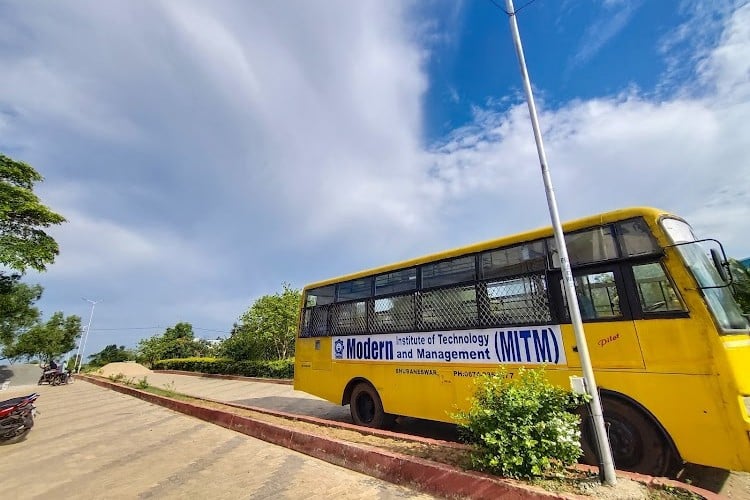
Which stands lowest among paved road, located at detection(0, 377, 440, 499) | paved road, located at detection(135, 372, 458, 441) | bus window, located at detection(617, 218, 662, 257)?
paved road, located at detection(0, 377, 440, 499)

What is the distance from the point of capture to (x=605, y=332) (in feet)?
14.4

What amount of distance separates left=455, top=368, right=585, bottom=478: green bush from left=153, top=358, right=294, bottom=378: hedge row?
16.2 metres

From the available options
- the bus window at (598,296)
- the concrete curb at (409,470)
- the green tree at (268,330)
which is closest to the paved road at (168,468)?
the concrete curb at (409,470)

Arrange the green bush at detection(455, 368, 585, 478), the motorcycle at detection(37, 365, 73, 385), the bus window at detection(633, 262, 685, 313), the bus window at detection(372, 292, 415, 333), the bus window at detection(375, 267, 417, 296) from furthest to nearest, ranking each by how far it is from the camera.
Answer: the motorcycle at detection(37, 365, 73, 385), the bus window at detection(375, 267, 417, 296), the bus window at detection(372, 292, 415, 333), the bus window at detection(633, 262, 685, 313), the green bush at detection(455, 368, 585, 478)

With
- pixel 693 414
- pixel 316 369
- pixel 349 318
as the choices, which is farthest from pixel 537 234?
pixel 316 369

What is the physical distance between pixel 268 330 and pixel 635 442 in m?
22.4

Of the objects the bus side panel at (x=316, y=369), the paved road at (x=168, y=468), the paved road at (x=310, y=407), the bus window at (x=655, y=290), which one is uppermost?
the bus window at (x=655, y=290)

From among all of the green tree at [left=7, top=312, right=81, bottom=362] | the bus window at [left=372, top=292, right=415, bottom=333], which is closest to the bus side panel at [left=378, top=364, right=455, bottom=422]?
the bus window at [left=372, top=292, right=415, bottom=333]

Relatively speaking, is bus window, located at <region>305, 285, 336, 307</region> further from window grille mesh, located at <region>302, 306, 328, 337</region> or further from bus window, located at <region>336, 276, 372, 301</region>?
bus window, located at <region>336, 276, 372, 301</region>

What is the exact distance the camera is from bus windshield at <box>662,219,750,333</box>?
3.79m

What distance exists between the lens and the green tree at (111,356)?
63.2m

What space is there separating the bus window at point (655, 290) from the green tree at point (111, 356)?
247 ft

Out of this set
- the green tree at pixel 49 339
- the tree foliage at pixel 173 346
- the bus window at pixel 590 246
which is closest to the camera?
the bus window at pixel 590 246

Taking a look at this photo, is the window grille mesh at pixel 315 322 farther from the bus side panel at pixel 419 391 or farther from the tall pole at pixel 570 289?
the tall pole at pixel 570 289
